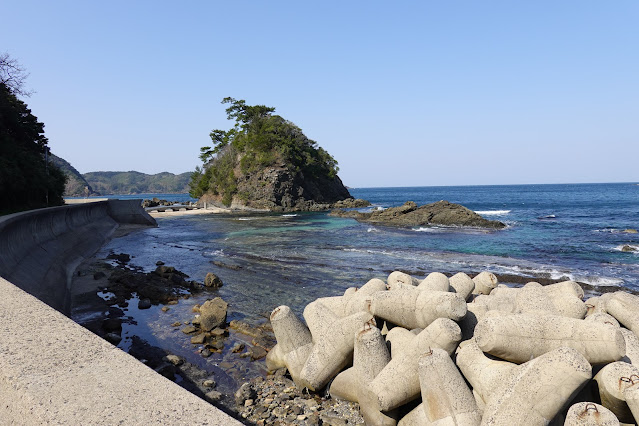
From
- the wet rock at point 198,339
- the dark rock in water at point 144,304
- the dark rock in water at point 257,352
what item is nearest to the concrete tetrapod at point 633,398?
the dark rock in water at point 257,352

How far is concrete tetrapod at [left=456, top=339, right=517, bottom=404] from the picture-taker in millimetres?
4867

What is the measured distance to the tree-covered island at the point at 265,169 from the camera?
65.2 metres

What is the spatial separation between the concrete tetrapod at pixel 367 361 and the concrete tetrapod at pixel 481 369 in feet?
3.51

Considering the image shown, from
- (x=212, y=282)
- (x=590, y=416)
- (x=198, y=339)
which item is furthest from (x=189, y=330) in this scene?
(x=590, y=416)

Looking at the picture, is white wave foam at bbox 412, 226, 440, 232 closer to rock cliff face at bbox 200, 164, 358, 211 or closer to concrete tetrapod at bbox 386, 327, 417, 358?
concrete tetrapod at bbox 386, 327, 417, 358

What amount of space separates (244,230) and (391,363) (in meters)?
30.7

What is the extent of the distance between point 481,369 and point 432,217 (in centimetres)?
3498

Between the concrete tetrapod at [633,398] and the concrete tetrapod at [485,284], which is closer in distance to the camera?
the concrete tetrapod at [633,398]

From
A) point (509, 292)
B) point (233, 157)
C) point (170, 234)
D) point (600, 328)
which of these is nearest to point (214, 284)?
point (509, 292)

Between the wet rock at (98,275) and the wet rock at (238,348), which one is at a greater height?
the wet rock at (98,275)

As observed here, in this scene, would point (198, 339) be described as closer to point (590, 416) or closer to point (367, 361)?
point (367, 361)

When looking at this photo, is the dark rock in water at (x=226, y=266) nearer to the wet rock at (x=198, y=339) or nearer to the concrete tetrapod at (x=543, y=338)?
the wet rock at (x=198, y=339)

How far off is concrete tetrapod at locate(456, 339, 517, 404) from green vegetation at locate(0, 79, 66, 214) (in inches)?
799

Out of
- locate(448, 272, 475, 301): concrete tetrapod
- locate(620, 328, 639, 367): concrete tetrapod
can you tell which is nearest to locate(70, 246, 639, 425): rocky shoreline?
locate(448, 272, 475, 301): concrete tetrapod
